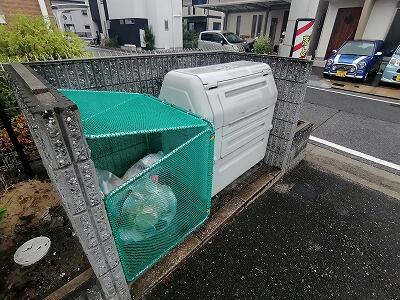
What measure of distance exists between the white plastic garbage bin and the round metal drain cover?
1815 millimetres

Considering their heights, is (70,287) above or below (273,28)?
below

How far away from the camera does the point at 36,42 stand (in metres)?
3.54

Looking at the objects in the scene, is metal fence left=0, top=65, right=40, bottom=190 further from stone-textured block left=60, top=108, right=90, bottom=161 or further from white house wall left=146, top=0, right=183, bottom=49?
white house wall left=146, top=0, right=183, bottom=49

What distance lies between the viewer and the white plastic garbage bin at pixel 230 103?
2225 mm

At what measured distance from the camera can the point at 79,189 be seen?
119cm

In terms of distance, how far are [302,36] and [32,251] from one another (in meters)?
4.49

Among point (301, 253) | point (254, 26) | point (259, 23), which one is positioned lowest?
point (301, 253)

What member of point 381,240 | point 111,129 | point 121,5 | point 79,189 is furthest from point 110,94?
point 121,5

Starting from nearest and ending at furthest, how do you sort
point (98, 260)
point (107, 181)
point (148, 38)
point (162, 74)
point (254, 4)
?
point (98, 260)
point (107, 181)
point (162, 74)
point (254, 4)
point (148, 38)

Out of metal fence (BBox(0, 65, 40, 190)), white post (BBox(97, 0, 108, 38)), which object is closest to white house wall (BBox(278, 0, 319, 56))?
metal fence (BBox(0, 65, 40, 190))

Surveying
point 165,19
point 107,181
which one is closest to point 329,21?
point 165,19

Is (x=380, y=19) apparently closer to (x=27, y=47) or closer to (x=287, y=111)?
(x=287, y=111)

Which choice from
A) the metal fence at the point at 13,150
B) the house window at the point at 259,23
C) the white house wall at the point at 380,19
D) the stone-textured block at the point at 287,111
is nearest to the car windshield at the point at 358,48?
the white house wall at the point at 380,19

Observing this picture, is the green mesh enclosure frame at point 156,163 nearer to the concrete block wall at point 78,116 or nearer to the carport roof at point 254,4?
the concrete block wall at point 78,116
